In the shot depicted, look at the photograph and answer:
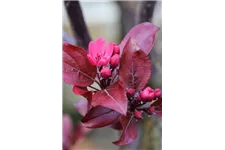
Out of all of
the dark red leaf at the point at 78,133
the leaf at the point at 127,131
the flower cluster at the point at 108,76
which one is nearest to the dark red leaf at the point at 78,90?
the flower cluster at the point at 108,76

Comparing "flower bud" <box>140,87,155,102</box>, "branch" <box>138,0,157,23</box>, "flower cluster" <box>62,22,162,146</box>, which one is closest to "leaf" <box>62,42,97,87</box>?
"flower cluster" <box>62,22,162,146</box>

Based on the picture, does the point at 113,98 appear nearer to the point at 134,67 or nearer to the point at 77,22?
the point at 134,67

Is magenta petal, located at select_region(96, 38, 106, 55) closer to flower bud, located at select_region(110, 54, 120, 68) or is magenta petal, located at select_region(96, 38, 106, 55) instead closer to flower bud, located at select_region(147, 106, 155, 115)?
flower bud, located at select_region(110, 54, 120, 68)

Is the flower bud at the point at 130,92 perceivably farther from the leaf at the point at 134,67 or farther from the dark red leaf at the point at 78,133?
the dark red leaf at the point at 78,133

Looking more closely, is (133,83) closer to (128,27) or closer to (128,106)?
(128,106)

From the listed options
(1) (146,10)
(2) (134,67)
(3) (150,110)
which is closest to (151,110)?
(3) (150,110)

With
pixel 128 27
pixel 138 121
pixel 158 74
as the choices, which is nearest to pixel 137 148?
pixel 138 121
